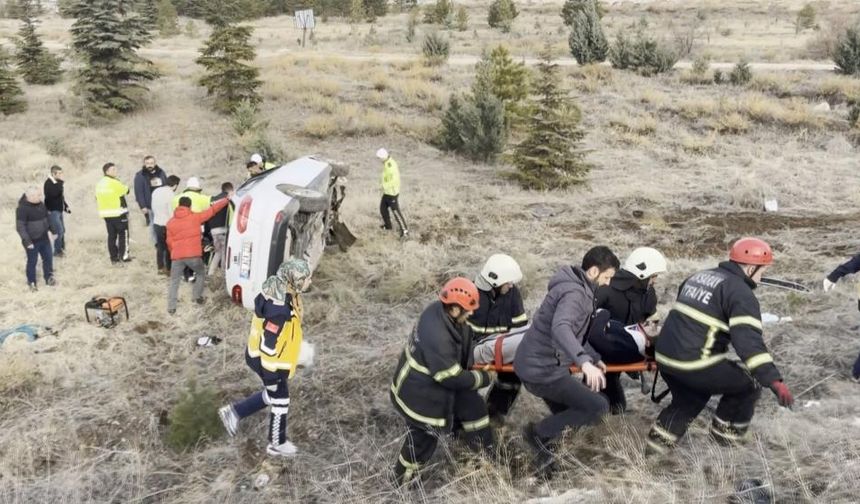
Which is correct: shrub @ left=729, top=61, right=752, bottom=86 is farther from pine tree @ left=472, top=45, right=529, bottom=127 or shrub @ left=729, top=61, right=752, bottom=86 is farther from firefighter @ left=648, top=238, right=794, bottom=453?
firefighter @ left=648, top=238, right=794, bottom=453

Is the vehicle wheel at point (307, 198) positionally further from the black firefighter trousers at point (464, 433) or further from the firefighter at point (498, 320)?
the black firefighter trousers at point (464, 433)

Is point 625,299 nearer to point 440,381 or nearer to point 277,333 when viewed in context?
point 440,381

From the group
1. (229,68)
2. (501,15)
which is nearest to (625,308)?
(229,68)

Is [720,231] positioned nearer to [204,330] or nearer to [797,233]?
[797,233]

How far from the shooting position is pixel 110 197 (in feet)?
30.1

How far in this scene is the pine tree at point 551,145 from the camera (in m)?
13.2

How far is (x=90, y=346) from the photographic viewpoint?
7051mm

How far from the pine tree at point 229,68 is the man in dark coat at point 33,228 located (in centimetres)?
1050

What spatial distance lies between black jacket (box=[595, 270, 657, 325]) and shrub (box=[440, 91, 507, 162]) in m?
10.7

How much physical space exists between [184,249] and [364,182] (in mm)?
6756

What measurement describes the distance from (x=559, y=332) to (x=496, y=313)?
124cm

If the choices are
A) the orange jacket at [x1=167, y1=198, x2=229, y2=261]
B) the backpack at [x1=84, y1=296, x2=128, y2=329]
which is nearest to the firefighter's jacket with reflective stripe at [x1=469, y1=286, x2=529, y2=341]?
the orange jacket at [x1=167, y1=198, x2=229, y2=261]

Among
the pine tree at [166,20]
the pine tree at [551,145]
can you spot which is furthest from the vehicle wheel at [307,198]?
the pine tree at [166,20]

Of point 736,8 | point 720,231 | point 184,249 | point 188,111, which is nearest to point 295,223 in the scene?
point 184,249
